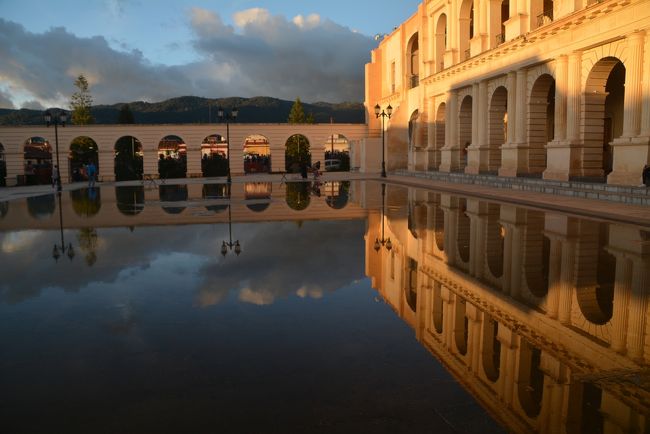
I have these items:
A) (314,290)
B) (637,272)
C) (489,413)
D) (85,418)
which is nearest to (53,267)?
(314,290)

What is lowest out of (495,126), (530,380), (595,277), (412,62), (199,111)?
(530,380)

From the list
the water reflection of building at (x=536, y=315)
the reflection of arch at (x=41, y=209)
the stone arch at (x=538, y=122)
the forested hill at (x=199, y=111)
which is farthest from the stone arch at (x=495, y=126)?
the forested hill at (x=199, y=111)

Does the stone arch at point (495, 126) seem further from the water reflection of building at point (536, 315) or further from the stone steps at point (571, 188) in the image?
the water reflection of building at point (536, 315)

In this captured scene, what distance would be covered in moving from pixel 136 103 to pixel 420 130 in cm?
15872

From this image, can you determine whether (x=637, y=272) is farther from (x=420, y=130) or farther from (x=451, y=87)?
(x=420, y=130)

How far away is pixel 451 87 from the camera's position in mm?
32656

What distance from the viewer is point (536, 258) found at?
28.5 feet

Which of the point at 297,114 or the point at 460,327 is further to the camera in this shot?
the point at 297,114

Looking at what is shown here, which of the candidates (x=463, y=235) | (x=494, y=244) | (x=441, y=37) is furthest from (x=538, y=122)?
(x=494, y=244)

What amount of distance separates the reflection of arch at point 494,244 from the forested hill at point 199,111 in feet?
505

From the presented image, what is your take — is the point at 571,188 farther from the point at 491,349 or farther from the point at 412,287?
the point at 491,349

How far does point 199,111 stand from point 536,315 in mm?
180258

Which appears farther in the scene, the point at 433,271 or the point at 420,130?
the point at 420,130

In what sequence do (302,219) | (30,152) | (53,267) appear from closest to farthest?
1. (53,267)
2. (302,219)
3. (30,152)
